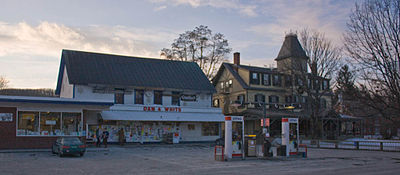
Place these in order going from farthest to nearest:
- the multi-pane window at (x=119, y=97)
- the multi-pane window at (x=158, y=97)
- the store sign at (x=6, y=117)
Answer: the multi-pane window at (x=158, y=97)
the multi-pane window at (x=119, y=97)
the store sign at (x=6, y=117)

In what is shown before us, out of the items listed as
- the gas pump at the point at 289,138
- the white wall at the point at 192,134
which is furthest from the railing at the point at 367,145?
the white wall at the point at 192,134

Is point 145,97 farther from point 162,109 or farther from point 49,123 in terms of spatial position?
point 49,123

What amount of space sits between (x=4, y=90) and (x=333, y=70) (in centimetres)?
5562

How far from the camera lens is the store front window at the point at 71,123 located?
2938 cm

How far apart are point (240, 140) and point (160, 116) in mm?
15703

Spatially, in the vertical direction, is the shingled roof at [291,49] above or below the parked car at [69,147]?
above

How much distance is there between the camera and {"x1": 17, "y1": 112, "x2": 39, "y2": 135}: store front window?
27578 millimetres

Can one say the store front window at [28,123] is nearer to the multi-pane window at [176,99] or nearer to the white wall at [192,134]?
the multi-pane window at [176,99]

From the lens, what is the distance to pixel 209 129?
41188 millimetres

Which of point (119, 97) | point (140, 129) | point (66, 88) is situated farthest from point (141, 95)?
point (66, 88)

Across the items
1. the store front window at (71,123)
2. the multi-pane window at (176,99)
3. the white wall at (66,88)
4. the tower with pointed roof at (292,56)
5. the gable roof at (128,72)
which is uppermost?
the tower with pointed roof at (292,56)

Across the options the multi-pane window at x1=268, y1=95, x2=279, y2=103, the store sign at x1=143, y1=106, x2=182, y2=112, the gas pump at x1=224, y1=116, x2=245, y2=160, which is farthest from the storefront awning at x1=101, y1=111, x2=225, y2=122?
the gas pump at x1=224, y1=116, x2=245, y2=160

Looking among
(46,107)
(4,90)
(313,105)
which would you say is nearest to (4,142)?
(46,107)

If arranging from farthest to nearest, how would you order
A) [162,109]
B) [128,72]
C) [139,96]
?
[128,72] → [139,96] → [162,109]
